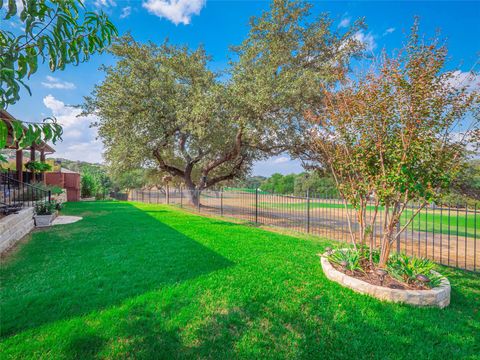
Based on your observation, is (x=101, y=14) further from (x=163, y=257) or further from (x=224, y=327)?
(x=163, y=257)

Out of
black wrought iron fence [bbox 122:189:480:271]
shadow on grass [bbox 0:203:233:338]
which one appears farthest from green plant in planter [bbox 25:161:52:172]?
black wrought iron fence [bbox 122:189:480:271]

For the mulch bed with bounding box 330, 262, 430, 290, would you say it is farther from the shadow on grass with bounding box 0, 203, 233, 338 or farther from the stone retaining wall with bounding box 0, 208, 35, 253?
the stone retaining wall with bounding box 0, 208, 35, 253

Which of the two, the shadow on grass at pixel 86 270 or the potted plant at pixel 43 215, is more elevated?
the potted plant at pixel 43 215

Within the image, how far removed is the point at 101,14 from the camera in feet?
5.43

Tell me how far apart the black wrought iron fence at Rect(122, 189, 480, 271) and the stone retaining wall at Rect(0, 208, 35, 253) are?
7.29 meters

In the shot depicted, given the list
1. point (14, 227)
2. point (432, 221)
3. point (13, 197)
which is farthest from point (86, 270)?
point (432, 221)

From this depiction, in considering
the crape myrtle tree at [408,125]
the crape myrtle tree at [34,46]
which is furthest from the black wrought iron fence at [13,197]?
the crape myrtle tree at [408,125]

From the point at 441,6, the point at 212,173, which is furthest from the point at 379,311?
the point at 212,173

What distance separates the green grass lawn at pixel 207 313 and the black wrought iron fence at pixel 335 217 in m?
1.52

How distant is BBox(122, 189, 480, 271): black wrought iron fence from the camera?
18.4 ft

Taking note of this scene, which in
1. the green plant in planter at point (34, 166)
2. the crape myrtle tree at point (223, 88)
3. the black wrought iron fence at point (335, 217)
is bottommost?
the black wrought iron fence at point (335, 217)

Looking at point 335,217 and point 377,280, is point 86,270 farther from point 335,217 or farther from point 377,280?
point 335,217

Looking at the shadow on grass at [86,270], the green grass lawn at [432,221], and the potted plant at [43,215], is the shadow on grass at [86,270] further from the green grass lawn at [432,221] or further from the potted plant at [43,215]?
the green grass lawn at [432,221]

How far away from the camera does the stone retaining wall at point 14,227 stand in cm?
499
